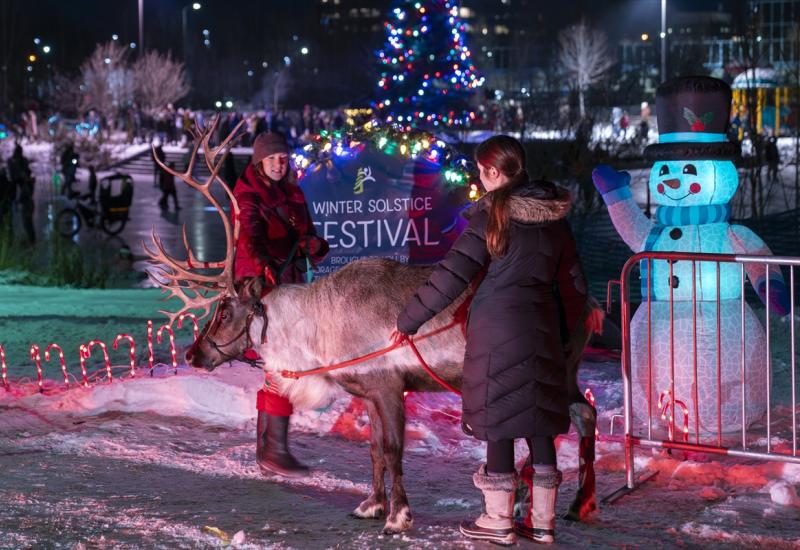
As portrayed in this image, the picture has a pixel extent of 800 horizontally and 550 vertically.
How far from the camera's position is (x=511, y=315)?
5027 millimetres

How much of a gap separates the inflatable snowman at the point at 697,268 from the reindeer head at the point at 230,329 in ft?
8.31

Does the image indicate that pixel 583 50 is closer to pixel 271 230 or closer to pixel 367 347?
pixel 271 230

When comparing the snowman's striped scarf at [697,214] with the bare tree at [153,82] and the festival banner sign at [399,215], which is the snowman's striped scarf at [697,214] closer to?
the festival banner sign at [399,215]

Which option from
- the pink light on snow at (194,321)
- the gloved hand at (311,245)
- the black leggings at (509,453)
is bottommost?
the black leggings at (509,453)

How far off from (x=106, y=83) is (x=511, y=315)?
6332 centimetres

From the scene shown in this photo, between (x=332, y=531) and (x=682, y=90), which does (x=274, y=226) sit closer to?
(x=332, y=531)

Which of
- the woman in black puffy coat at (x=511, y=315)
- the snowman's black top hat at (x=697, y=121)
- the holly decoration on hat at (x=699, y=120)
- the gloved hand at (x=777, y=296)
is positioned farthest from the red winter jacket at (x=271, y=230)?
the gloved hand at (x=777, y=296)

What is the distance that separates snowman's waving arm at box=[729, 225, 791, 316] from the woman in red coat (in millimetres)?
2580

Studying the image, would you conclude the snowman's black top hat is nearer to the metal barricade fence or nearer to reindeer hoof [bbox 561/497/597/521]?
the metal barricade fence

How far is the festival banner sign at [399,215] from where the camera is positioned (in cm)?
948

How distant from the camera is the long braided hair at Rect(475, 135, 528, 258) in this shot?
5008 mm

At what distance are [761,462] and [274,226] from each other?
3.11m

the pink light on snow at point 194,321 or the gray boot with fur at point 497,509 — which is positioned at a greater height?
the pink light on snow at point 194,321

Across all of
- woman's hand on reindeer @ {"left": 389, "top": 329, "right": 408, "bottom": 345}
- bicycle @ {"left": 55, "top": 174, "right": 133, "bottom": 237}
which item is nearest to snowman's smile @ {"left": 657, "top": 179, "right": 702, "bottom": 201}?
woman's hand on reindeer @ {"left": 389, "top": 329, "right": 408, "bottom": 345}
